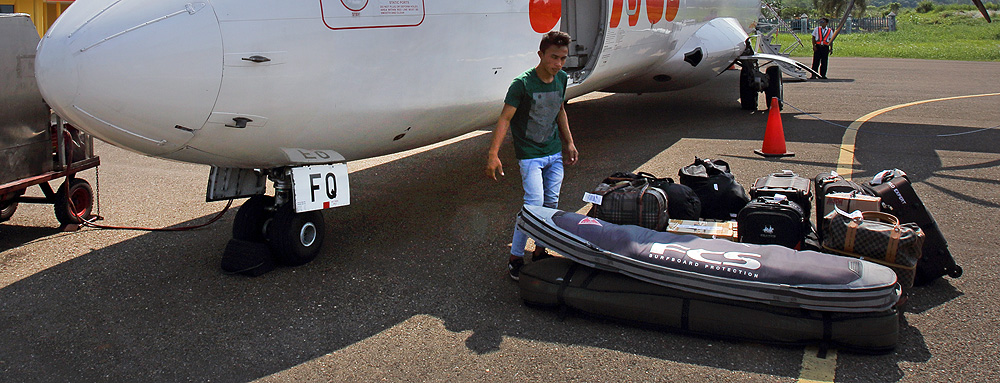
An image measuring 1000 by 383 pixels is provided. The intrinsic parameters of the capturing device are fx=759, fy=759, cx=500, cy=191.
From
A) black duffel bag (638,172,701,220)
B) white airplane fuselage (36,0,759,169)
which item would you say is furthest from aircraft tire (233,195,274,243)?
black duffel bag (638,172,701,220)

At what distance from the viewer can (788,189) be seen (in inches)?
204

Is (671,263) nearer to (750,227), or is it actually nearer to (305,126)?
(750,227)

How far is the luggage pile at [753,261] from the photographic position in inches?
148

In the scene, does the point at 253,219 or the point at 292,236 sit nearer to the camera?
the point at 292,236

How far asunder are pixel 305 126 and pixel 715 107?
31.7 feet

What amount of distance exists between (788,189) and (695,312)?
1.68 m

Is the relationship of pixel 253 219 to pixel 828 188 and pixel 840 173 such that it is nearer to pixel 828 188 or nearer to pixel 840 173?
pixel 828 188

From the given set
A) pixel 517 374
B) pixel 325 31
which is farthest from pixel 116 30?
pixel 517 374

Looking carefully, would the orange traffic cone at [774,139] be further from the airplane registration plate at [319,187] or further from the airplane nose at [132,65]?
the airplane nose at [132,65]

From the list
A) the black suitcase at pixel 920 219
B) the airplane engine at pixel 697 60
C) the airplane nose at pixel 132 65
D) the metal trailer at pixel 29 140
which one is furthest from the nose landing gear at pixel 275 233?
the airplane engine at pixel 697 60

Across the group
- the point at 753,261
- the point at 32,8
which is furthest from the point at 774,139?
the point at 32,8

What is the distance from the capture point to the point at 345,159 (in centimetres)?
514

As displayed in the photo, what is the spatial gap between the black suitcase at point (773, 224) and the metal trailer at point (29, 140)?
5247 mm

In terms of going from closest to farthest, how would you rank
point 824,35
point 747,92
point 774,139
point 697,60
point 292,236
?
1. point 292,236
2. point 774,139
3. point 697,60
4. point 747,92
5. point 824,35
